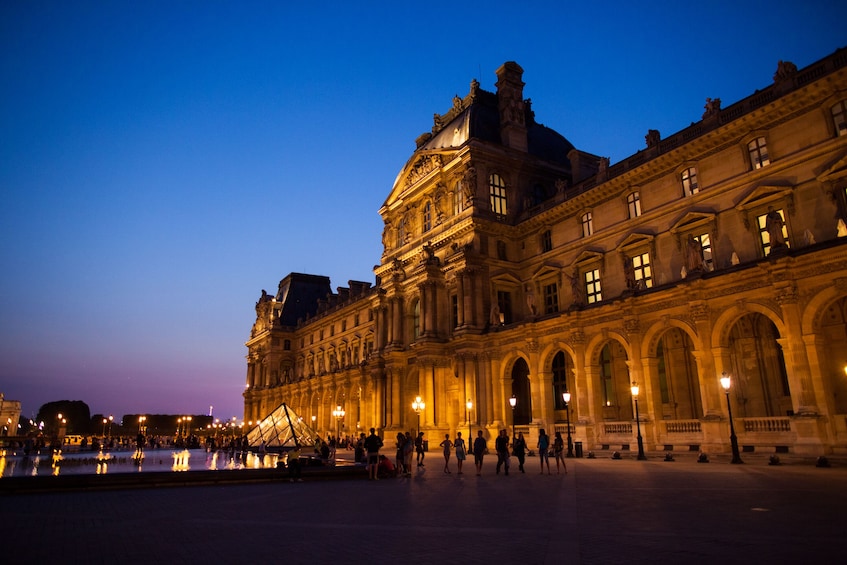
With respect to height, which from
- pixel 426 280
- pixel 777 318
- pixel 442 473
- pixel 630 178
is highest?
pixel 630 178

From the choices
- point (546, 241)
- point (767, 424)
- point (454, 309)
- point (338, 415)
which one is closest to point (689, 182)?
point (546, 241)

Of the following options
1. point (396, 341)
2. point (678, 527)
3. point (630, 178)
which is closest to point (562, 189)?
point (630, 178)

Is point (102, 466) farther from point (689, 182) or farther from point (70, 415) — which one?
point (70, 415)

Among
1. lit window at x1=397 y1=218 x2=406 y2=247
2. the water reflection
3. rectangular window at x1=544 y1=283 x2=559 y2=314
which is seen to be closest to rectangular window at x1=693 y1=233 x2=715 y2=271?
rectangular window at x1=544 y1=283 x2=559 y2=314

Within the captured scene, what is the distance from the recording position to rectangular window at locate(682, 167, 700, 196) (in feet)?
105

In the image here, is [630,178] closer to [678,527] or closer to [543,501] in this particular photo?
[543,501]

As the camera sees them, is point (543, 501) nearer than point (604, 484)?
Yes

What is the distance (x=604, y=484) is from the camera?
1625 centimetres

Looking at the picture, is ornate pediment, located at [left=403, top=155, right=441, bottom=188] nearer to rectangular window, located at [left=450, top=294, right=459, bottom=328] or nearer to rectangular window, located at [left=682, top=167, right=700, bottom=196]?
rectangular window, located at [left=450, top=294, right=459, bottom=328]

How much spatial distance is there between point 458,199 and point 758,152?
21.6 m

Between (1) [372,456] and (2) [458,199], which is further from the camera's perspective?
(2) [458,199]

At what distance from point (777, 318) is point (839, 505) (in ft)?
49.9

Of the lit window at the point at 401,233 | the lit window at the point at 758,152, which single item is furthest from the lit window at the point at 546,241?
the lit window at the point at 758,152

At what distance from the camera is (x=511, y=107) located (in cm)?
4769
